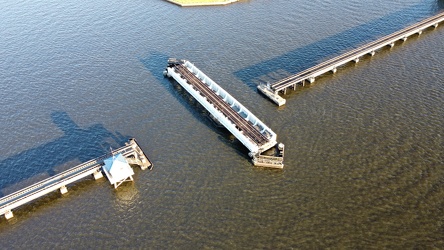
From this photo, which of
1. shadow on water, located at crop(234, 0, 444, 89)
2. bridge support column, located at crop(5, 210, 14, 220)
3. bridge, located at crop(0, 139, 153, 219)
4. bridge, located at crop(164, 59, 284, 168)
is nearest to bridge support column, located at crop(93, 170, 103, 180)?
bridge, located at crop(0, 139, 153, 219)

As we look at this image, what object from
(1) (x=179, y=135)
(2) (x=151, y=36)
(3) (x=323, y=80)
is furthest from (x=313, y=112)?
(2) (x=151, y=36)

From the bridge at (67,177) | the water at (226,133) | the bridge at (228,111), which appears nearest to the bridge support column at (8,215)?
the bridge at (67,177)

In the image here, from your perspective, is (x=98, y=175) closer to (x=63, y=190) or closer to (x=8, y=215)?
(x=63, y=190)

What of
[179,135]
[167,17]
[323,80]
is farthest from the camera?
[167,17]

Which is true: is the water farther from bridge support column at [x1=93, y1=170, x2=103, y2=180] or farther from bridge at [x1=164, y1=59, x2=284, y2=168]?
bridge at [x1=164, y1=59, x2=284, y2=168]

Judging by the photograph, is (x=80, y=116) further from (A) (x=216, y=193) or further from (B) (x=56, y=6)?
(B) (x=56, y=6)
